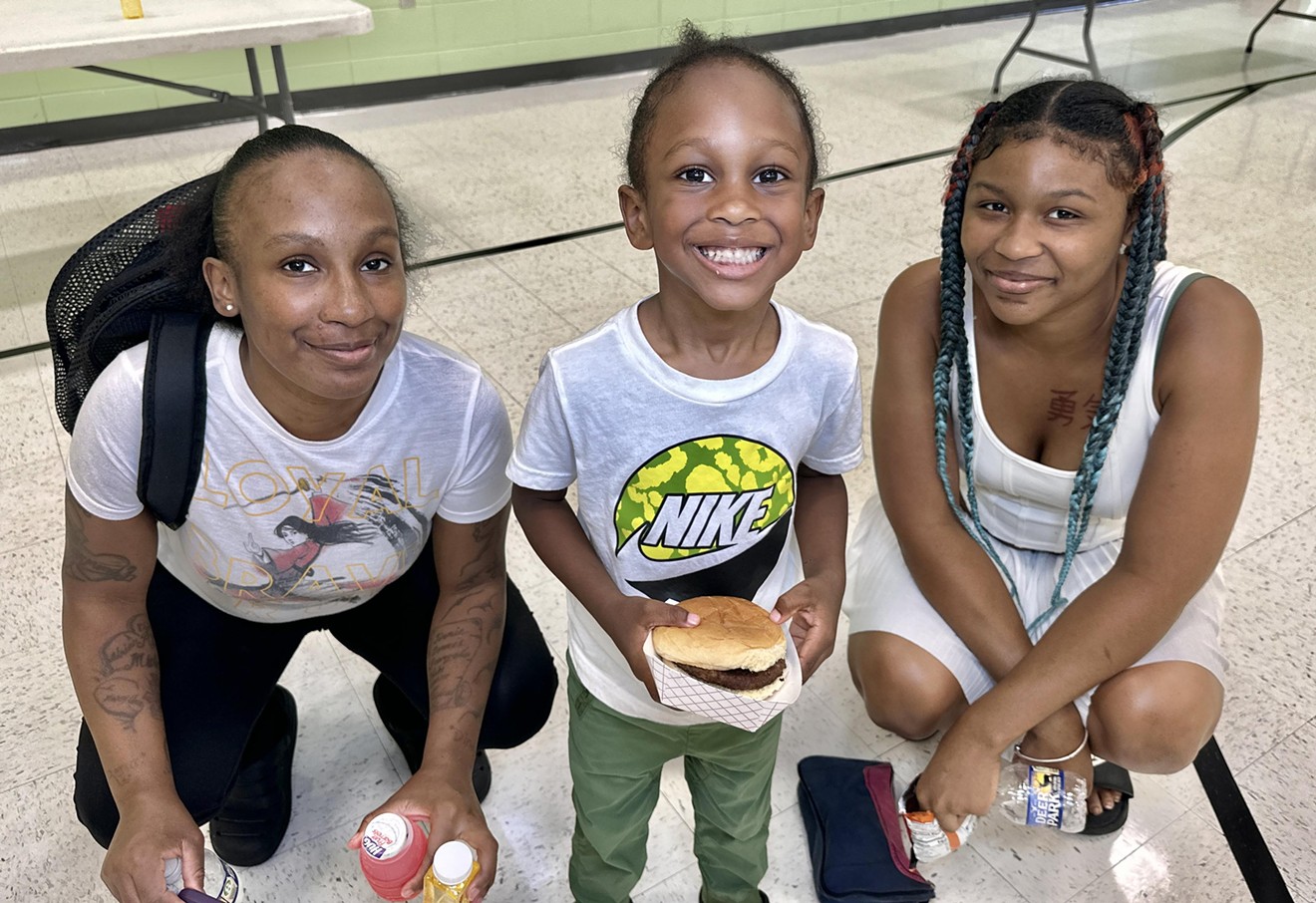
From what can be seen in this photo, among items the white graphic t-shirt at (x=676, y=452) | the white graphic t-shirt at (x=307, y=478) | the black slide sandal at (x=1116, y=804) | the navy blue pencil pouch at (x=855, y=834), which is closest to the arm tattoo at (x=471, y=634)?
the white graphic t-shirt at (x=307, y=478)

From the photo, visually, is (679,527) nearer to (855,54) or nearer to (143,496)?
(143,496)

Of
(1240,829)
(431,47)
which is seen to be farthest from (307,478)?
(431,47)

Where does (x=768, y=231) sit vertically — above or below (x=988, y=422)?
above

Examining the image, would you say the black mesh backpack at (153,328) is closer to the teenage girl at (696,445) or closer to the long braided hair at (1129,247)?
the teenage girl at (696,445)

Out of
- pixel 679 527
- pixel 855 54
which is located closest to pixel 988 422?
pixel 679 527

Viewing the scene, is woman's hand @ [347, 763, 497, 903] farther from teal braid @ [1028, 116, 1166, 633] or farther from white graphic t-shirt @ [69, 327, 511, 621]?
teal braid @ [1028, 116, 1166, 633]

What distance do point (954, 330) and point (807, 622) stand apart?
549mm

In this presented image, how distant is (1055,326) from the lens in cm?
138

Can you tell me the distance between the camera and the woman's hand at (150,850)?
1071 millimetres

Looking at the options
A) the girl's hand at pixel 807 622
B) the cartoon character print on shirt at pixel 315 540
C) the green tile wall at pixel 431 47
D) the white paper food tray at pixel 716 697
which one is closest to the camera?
the white paper food tray at pixel 716 697

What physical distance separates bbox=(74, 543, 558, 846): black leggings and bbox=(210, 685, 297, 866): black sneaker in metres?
0.12

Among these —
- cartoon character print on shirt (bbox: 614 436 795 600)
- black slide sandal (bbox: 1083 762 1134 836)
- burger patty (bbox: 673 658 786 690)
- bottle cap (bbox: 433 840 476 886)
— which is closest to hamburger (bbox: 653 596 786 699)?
burger patty (bbox: 673 658 786 690)

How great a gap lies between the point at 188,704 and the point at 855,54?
6267 millimetres

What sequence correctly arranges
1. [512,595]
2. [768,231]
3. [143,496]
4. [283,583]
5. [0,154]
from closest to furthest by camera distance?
[768,231] < [143,496] < [283,583] < [512,595] < [0,154]
